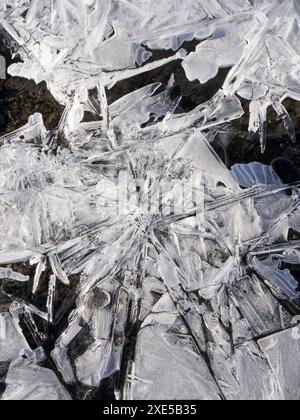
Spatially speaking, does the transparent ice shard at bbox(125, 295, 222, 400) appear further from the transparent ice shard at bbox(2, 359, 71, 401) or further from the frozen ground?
the transparent ice shard at bbox(2, 359, 71, 401)

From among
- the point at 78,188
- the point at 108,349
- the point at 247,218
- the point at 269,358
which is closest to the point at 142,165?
the point at 78,188

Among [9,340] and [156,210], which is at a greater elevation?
[156,210]

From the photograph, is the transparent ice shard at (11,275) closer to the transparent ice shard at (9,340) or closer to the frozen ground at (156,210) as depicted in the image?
the frozen ground at (156,210)

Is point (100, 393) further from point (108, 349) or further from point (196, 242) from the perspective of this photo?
point (196, 242)

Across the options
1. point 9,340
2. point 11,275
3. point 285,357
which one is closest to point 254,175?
point 285,357

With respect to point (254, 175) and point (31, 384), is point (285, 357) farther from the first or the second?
point (31, 384)

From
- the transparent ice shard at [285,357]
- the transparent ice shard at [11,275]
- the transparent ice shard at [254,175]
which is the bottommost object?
the transparent ice shard at [285,357]

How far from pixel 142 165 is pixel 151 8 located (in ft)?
1.94

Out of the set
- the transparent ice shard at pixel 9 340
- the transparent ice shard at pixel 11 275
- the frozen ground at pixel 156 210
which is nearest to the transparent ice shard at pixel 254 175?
the frozen ground at pixel 156 210

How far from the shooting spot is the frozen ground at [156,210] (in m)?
1.68

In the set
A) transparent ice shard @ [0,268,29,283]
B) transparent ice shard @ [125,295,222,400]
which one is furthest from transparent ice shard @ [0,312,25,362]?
transparent ice shard @ [125,295,222,400]

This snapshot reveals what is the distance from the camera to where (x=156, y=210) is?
5.52 ft

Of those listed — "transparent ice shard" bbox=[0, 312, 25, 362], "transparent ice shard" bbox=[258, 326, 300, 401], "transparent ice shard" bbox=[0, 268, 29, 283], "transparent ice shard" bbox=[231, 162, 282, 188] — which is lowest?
"transparent ice shard" bbox=[258, 326, 300, 401]

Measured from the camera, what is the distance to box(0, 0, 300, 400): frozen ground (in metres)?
1.68
